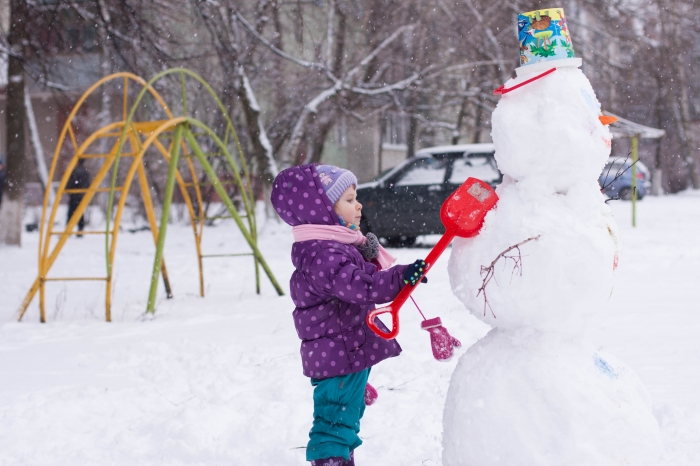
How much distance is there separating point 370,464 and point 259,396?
3.53 feet

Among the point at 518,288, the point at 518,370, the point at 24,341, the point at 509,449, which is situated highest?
the point at 518,288

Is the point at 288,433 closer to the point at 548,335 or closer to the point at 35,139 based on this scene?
the point at 548,335

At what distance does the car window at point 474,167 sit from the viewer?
10.8 meters

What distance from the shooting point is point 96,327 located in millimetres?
5758

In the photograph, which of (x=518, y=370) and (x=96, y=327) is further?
(x=96, y=327)

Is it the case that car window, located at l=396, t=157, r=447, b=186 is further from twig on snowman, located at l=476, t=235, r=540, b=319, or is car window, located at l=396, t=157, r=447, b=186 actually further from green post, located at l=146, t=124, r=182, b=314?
twig on snowman, located at l=476, t=235, r=540, b=319

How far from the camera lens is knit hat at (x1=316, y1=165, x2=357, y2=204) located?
2574mm

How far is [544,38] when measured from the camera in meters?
2.20

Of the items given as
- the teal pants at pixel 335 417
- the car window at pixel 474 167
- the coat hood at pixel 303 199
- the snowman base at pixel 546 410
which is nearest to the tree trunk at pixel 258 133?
the car window at pixel 474 167

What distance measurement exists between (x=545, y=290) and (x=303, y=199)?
91 centimetres

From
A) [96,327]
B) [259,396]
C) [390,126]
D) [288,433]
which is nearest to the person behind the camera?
[288,433]

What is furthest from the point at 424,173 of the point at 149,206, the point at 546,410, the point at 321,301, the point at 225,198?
the point at 546,410

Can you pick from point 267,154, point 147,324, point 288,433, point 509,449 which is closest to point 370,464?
point 288,433

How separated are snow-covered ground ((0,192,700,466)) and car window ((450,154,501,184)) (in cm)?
322
